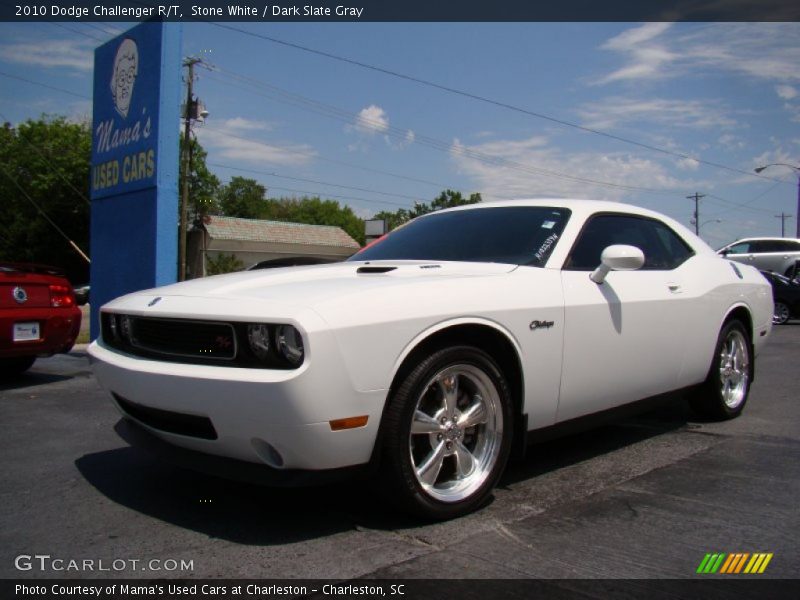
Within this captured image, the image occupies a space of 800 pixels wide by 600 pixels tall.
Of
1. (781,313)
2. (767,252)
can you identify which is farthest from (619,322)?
(767,252)

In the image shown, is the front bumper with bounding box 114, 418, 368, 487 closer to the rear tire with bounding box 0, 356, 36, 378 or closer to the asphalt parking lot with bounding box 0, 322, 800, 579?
the asphalt parking lot with bounding box 0, 322, 800, 579

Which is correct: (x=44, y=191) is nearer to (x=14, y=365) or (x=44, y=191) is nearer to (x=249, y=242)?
(x=249, y=242)

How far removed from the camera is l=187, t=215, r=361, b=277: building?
44.7 meters

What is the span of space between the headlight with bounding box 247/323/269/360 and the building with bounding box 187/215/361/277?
41470 millimetres

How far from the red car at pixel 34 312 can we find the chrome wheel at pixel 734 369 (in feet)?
18.1

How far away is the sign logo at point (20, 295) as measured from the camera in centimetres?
612

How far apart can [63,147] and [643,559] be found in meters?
46.7

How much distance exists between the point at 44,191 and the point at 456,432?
45.8m

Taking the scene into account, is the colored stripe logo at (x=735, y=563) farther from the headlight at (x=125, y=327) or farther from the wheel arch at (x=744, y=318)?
the headlight at (x=125, y=327)

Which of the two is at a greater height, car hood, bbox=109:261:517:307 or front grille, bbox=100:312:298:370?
car hood, bbox=109:261:517:307

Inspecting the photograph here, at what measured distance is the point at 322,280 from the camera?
318 centimetres

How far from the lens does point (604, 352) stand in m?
3.56

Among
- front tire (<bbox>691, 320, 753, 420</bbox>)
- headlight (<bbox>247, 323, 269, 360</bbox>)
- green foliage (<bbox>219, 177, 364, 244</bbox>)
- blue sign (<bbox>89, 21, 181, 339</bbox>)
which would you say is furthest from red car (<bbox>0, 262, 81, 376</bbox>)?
green foliage (<bbox>219, 177, 364, 244</bbox>)

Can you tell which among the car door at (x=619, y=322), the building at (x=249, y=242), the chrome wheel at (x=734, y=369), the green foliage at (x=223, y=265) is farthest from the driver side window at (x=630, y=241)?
the building at (x=249, y=242)
